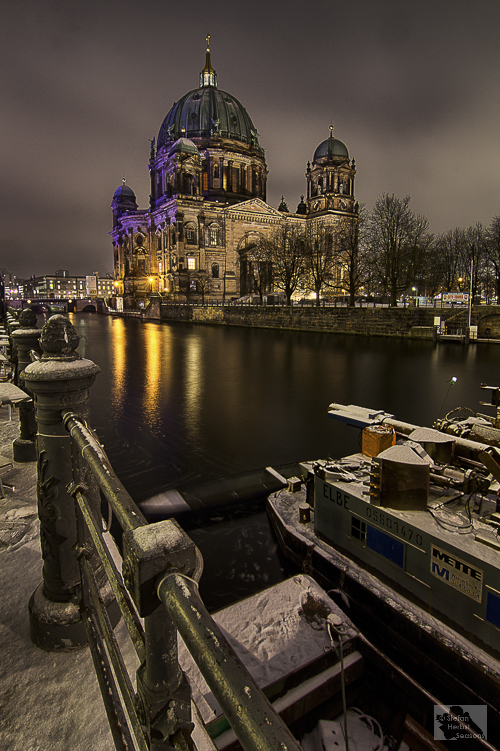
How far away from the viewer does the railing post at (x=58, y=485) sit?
2.45 metres

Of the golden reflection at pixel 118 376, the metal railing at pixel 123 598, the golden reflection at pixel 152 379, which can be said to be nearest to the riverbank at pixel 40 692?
the metal railing at pixel 123 598

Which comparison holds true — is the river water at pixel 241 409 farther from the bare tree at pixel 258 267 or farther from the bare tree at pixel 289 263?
the bare tree at pixel 258 267

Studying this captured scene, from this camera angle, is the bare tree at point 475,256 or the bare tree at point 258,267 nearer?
the bare tree at point 475,256

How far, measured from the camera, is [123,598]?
1.47 metres

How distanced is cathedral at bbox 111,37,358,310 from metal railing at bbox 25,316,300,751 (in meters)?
60.0

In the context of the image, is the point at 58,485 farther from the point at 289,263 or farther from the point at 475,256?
the point at 475,256

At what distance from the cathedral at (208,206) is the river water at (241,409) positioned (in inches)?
1712

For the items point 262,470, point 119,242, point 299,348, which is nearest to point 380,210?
point 299,348

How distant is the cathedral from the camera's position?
62.8m

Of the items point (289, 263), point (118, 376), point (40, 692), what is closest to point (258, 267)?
point (289, 263)

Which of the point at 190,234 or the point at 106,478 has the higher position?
the point at 190,234

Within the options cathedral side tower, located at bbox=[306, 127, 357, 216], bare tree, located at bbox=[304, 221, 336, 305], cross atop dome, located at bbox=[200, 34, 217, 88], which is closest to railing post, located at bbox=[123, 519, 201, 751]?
bare tree, located at bbox=[304, 221, 336, 305]

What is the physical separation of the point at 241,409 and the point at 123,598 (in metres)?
9.90

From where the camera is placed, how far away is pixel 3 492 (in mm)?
4781
